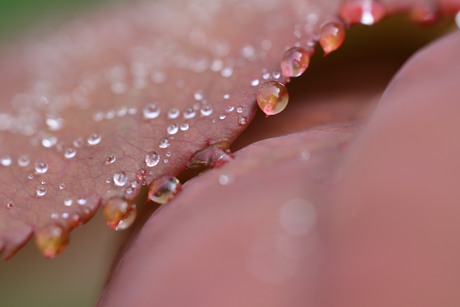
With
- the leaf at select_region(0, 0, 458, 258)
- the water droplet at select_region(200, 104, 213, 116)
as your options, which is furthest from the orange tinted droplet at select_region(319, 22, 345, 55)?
the water droplet at select_region(200, 104, 213, 116)

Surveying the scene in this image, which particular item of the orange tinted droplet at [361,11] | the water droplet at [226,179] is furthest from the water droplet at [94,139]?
the orange tinted droplet at [361,11]

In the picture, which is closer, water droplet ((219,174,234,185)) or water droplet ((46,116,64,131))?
water droplet ((219,174,234,185))

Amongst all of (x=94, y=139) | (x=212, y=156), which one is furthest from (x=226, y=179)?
(x=94, y=139)

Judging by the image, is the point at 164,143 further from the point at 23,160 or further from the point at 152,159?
the point at 23,160

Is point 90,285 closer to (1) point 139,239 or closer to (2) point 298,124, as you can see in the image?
(1) point 139,239

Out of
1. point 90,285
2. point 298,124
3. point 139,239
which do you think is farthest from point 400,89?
point 90,285

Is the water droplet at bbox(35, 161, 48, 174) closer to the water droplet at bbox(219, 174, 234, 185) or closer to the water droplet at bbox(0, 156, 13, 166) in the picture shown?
the water droplet at bbox(0, 156, 13, 166)

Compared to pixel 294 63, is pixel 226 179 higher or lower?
lower
